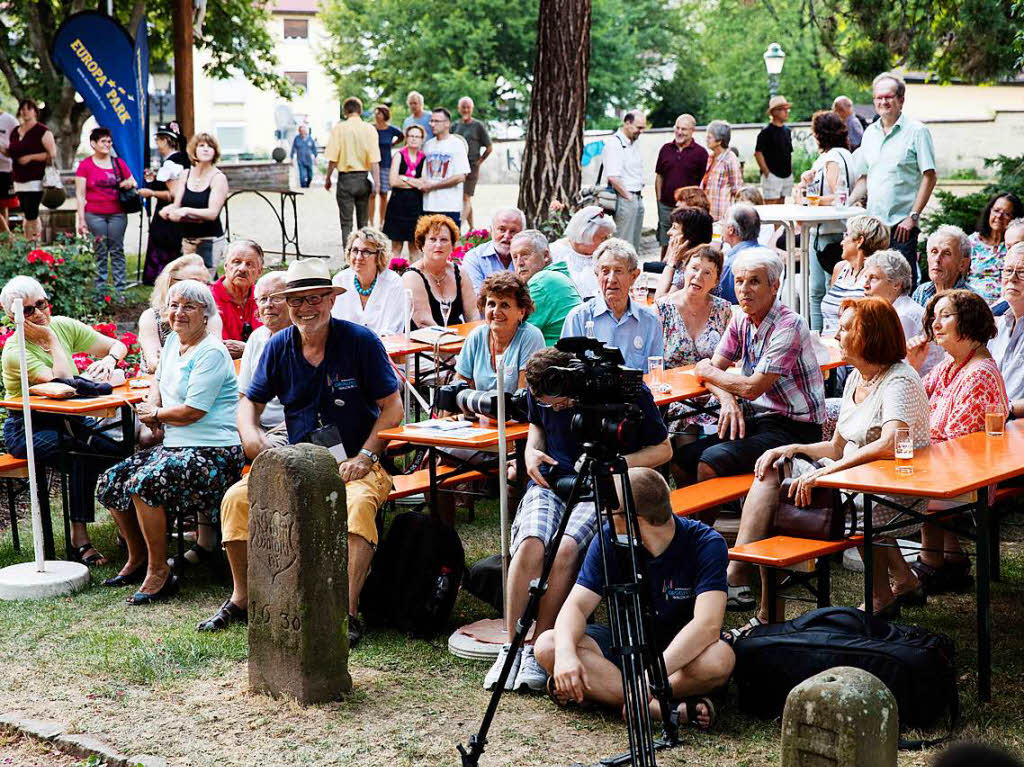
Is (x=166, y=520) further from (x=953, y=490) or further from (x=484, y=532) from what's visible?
(x=953, y=490)

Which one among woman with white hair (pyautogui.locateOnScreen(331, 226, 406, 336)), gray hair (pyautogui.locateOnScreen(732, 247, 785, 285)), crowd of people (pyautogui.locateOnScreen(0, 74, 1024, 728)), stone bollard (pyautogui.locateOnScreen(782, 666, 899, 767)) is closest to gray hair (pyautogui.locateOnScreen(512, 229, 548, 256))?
crowd of people (pyautogui.locateOnScreen(0, 74, 1024, 728))

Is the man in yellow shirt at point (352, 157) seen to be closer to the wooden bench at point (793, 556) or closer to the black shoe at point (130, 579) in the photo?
the black shoe at point (130, 579)

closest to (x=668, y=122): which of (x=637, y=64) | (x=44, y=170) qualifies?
(x=637, y=64)

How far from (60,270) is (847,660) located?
32.3ft

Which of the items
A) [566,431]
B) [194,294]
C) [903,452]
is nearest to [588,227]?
[194,294]

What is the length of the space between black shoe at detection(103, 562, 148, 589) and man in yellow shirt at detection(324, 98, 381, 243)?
993cm

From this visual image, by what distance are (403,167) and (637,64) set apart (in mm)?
36954

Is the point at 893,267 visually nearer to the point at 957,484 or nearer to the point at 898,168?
the point at 957,484

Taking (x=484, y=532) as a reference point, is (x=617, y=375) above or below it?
above

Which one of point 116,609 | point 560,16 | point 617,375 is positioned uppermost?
point 560,16

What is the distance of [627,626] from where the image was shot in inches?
171

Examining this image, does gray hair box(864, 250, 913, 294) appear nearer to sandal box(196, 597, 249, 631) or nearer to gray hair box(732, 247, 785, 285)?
gray hair box(732, 247, 785, 285)

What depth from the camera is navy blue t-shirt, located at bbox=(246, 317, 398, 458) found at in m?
6.24

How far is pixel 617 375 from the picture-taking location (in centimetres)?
450
